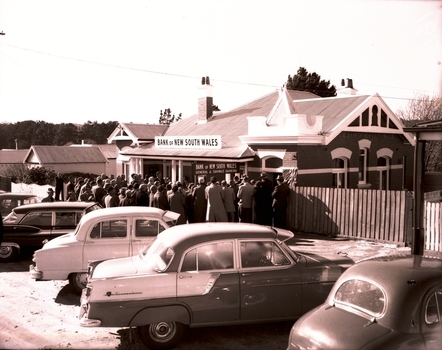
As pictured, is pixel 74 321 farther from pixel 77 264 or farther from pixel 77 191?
pixel 77 191

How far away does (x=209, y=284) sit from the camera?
21.8ft

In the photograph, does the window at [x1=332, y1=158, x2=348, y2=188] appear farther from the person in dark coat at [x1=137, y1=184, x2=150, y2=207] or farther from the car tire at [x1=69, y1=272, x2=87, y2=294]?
the car tire at [x1=69, y1=272, x2=87, y2=294]

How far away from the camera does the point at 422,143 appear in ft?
35.5

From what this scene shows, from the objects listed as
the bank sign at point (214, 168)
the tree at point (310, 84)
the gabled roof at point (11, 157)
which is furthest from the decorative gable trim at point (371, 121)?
the gabled roof at point (11, 157)

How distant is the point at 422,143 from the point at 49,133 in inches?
3088

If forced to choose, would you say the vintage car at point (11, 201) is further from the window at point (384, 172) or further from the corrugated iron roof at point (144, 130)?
the window at point (384, 172)

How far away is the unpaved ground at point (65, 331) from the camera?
6.88m

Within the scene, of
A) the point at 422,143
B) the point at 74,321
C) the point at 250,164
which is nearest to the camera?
the point at 74,321

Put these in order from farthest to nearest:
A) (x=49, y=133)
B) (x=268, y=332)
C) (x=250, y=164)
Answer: (x=49, y=133) < (x=250, y=164) < (x=268, y=332)

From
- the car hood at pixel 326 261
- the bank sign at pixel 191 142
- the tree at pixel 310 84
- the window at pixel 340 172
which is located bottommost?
the car hood at pixel 326 261

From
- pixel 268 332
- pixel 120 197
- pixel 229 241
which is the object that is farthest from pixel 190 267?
pixel 120 197

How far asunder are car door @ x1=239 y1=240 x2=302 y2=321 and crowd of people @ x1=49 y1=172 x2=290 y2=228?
279 inches

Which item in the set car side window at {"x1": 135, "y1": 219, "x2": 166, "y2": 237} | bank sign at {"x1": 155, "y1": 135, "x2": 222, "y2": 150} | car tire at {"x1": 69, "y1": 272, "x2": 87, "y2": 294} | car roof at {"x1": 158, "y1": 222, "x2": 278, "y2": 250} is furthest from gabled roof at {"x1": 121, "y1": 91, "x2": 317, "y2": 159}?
car roof at {"x1": 158, "y1": 222, "x2": 278, "y2": 250}

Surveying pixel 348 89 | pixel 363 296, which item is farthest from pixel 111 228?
pixel 348 89
